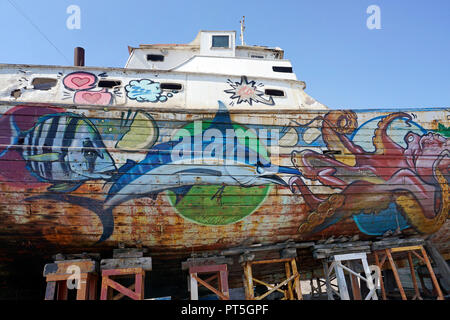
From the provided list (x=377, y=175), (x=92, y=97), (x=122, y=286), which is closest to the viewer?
(x=122, y=286)

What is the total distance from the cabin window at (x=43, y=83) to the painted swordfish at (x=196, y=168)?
2.87 m

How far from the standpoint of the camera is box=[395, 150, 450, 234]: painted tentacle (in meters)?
7.07

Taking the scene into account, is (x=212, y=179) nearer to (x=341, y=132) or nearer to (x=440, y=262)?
(x=341, y=132)

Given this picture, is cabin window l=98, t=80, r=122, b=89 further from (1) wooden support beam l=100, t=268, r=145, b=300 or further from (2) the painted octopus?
(2) the painted octopus

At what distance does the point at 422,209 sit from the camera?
7.19 meters

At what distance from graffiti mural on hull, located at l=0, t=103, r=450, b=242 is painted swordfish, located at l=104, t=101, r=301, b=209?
20mm

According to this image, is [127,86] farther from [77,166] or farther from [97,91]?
[77,166]

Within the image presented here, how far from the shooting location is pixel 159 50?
10859mm

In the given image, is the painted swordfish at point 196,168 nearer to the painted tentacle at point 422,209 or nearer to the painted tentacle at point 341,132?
the painted tentacle at point 341,132

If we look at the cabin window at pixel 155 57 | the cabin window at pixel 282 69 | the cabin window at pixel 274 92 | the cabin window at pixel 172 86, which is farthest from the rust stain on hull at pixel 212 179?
the cabin window at pixel 155 57

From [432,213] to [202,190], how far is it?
550 centimetres

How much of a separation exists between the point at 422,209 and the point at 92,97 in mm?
7971

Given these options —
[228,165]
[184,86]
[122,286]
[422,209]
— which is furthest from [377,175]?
[122,286]

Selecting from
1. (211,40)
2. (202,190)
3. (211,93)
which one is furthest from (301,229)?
(211,40)
